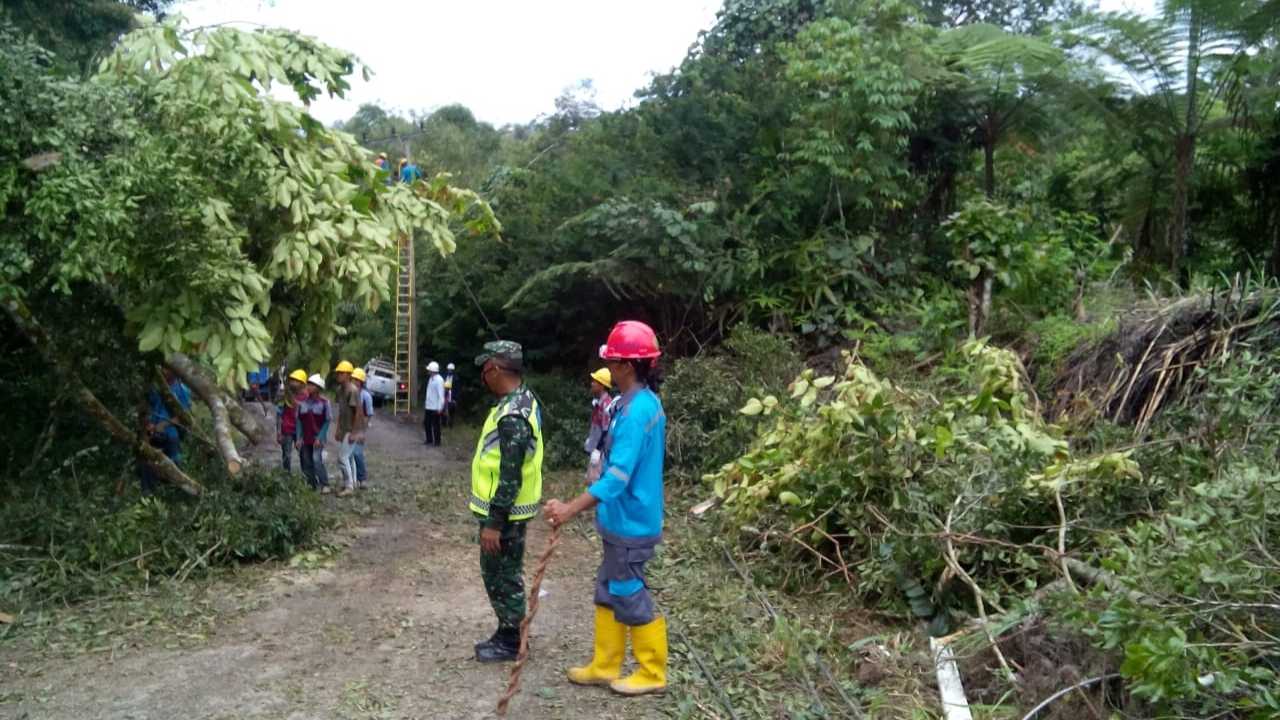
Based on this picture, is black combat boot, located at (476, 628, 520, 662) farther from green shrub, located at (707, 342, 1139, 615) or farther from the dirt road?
green shrub, located at (707, 342, 1139, 615)

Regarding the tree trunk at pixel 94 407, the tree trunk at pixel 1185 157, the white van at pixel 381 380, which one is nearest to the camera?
the tree trunk at pixel 94 407

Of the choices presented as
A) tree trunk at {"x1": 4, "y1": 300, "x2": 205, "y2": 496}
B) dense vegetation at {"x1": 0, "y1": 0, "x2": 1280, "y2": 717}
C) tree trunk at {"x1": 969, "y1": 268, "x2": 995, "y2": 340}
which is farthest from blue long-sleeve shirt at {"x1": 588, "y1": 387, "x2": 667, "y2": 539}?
tree trunk at {"x1": 969, "y1": 268, "x2": 995, "y2": 340}

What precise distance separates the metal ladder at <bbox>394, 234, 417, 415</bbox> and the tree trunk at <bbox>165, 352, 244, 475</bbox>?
10788 millimetres

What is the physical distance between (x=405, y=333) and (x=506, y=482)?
19.5 meters

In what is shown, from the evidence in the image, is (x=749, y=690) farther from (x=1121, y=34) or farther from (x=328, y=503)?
(x=1121, y=34)

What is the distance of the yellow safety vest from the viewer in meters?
5.68

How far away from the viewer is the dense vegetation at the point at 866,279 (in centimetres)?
614

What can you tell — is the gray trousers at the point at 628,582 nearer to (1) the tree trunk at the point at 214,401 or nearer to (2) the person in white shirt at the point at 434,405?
(1) the tree trunk at the point at 214,401

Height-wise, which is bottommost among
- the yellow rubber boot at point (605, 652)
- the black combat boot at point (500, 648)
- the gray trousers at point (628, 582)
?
the black combat boot at point (500, 648)

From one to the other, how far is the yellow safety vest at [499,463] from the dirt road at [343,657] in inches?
36.6

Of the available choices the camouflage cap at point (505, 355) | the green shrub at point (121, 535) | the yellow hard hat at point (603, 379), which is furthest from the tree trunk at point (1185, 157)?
the green shrub at point (121, 535)

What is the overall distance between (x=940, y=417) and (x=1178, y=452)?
1548 millimetres

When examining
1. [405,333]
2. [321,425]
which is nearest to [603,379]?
[321,425]

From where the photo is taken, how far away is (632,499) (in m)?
5.26
